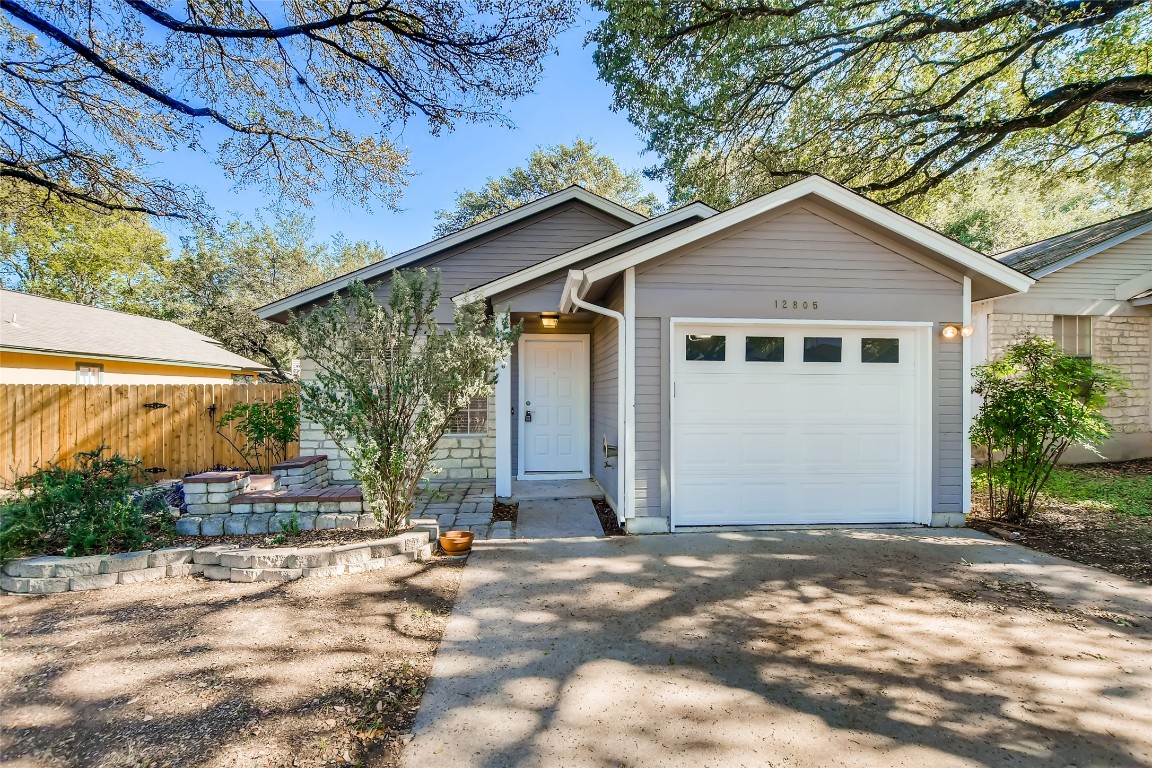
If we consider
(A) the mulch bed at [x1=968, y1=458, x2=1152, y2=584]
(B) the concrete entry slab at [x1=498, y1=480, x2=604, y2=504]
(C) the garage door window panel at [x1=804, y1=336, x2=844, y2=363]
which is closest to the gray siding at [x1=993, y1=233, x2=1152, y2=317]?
(A) the mulch bed at [x1=968, y1=458, x2=1152, y2=584]

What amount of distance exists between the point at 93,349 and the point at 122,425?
483 centimetres

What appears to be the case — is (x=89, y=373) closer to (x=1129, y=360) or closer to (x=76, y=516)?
(x=76, y=516)

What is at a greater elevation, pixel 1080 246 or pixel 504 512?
pixel 1080 246

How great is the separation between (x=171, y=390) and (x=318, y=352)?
20.1 ft

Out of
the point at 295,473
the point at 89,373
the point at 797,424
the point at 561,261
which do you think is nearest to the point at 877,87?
the point at 561,261

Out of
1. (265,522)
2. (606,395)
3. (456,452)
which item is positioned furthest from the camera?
(456,452)

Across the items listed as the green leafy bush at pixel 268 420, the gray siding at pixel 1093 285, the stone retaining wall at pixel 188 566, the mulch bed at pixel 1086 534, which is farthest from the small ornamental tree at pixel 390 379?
the gray siding at pixel 1093 285

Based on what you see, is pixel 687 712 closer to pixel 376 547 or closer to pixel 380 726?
pixel 380 726

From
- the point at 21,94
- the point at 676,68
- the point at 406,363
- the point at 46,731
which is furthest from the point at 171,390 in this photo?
the point at 676,68

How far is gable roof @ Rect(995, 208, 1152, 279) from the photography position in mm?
8672

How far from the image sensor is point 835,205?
17.0 feet

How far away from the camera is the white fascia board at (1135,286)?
8.93 metres

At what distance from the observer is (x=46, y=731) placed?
2.18 m

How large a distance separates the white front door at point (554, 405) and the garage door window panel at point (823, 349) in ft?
12.0
